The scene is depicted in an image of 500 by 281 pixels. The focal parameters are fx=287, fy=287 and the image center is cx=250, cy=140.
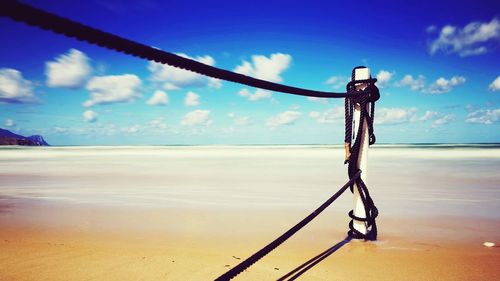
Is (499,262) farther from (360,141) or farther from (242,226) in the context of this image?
(242,226)

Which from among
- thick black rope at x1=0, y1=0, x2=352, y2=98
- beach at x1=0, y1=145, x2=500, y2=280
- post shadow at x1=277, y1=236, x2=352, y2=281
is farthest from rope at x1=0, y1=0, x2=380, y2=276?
beach at x1=0, y1=145, x2=500, y2=280

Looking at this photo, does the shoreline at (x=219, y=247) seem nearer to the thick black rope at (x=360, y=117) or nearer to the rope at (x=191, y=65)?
the thick black rope at (x=360, y=117)

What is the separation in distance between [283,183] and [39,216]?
236 inches

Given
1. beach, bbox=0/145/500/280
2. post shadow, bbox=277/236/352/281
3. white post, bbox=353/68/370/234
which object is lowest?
beach, bbox=0/145/500/280

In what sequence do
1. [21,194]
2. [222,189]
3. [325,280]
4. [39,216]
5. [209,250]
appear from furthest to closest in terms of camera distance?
1. [222,189]
2. [21,194]
3. [39,216]
4. [209,250]
5. [325,280]

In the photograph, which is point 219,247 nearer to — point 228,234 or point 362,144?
point 228,234

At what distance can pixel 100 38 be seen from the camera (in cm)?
69

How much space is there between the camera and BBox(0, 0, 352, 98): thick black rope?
0.54 m

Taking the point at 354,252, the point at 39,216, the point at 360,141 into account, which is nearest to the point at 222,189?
the point at 39,216

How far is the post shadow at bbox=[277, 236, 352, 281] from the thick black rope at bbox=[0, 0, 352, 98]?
1.88 meters

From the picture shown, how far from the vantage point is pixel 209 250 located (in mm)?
3201

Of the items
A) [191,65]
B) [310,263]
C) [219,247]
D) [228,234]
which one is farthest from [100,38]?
[228,234]

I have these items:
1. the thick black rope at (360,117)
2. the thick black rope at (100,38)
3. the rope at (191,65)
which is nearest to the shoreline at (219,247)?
the thick black rope at (360,117)

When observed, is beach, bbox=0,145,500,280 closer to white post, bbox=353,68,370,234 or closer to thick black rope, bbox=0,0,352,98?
white post, bbox=353,68,370,234
